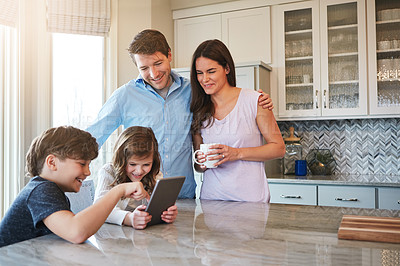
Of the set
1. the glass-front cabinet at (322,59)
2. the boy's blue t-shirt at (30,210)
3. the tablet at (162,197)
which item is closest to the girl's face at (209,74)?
the tablet at (162,197)

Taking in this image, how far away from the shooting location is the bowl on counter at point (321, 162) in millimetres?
3234

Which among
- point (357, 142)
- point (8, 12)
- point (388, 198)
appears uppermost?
point (8, 12)

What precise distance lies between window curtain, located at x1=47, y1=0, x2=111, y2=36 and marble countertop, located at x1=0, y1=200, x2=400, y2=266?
1996 mm

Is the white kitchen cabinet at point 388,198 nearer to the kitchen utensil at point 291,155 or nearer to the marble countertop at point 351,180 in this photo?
the marble countertop at point 351,180

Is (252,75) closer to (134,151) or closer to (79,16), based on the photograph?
(79,16)

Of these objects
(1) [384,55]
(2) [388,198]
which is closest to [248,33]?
(1) [384,55]

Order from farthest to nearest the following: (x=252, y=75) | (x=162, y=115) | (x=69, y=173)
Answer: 1. (x=252, y=75)
2. (x=162, y=115)
3. (x=69, y=173)

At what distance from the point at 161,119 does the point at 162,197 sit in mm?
660

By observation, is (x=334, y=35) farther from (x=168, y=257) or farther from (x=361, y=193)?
(x=168, y=257)

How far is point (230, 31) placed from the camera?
11.1 feet

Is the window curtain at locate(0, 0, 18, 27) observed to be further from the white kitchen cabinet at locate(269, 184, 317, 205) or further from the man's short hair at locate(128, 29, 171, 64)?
the white kitchen cabinet at locate(269, 184, 317, 205)

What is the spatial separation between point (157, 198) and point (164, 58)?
0.77 meters

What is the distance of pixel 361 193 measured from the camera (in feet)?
8.91

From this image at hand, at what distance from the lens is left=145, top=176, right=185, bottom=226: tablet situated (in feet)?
3.42
